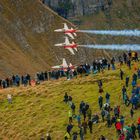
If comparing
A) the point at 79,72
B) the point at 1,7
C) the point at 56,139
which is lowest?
the point at 56,139

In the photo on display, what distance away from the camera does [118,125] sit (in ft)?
196

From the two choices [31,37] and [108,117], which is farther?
[31,37]

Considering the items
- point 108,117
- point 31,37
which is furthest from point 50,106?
point 31,37

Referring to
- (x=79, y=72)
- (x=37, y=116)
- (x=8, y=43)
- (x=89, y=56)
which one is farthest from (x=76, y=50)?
(x=37, y=116)

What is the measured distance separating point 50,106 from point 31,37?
4436 inches

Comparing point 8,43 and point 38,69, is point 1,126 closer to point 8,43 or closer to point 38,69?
point 38,69

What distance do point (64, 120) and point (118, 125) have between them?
414 inches

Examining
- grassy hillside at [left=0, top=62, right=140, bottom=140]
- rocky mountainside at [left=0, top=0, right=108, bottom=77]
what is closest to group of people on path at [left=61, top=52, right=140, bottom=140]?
grassy hillside at [left=0, top=62, right=140, bottom=140]

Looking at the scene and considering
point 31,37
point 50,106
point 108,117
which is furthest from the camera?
point 31,37

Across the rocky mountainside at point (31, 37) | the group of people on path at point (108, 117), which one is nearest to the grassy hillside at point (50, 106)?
the group of people on path at point (108, 117)

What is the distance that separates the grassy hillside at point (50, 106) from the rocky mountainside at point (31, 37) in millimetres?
71079

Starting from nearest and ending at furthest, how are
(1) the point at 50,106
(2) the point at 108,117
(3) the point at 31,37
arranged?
(2) the point at 108,117, (1) the point at 50,106, (3) the point at 31,37

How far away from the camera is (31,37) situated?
607 feet

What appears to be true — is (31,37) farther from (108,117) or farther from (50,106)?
(108,117)
